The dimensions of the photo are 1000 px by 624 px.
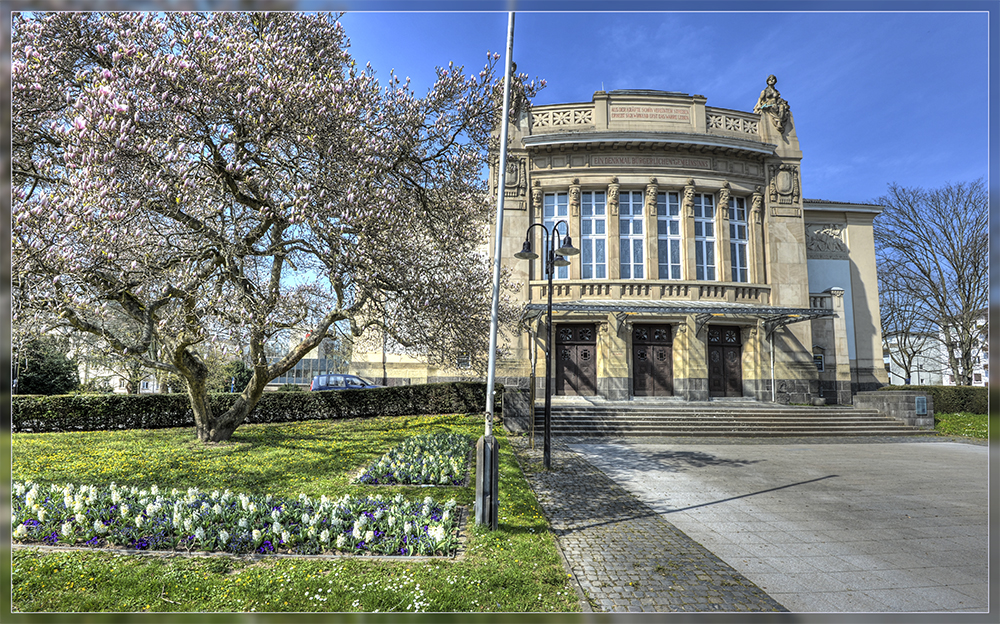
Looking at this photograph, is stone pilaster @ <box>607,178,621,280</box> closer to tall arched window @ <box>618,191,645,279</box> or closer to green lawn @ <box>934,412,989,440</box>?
tall arched window @ <box>618,191,645,279</box>

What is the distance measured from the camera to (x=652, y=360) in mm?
23062

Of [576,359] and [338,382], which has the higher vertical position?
[576,359]

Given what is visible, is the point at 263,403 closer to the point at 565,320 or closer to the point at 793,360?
the point at 565,320

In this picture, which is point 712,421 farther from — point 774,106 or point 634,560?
point 774,106

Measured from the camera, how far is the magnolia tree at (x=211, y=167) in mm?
6191

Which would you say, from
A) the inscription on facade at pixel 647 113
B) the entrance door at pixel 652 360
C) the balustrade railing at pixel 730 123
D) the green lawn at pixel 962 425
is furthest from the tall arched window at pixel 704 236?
the green lawn at pixel 962 425

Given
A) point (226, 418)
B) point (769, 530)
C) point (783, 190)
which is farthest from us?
point (783, 190)

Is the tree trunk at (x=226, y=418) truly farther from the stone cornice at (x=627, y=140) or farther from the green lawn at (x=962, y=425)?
the green lawn at (x=962, y=425)

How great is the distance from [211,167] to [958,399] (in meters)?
28.8

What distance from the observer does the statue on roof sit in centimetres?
2492

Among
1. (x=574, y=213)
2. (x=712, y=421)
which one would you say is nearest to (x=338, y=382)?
(x=574, y=213)

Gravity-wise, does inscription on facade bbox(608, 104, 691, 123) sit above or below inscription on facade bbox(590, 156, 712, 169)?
above

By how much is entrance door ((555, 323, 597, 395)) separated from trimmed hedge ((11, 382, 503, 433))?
11.4 feet

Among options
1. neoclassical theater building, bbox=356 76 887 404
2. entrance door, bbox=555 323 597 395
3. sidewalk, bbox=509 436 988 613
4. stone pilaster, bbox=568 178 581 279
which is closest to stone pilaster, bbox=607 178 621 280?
neoclassical theater building, bbox=356 76 887 404
